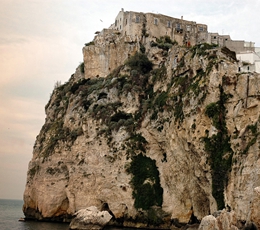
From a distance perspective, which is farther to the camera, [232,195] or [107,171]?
[107,171]

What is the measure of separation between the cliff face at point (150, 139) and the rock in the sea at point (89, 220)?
4648 millimetres

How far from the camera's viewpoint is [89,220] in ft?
132

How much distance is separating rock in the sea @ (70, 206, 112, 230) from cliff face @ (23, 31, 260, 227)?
15.2ft

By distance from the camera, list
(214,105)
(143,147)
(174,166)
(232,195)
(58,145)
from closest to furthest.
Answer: (232,195)
(214,105)
(174,166)
(143,147)
(58,145)

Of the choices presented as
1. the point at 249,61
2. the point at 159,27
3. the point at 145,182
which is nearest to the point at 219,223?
the point at 145,182

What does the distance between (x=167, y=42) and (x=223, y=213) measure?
3291cm

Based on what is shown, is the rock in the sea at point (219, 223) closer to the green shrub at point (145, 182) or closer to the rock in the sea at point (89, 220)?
the rock in the sea at point (89, 220)

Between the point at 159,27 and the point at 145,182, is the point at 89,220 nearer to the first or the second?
the point at 145,182

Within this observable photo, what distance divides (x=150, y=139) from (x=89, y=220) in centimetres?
1049

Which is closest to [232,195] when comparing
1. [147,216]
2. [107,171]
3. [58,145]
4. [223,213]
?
[223,213]

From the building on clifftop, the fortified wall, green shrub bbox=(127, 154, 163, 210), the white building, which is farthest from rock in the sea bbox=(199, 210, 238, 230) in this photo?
the building on clifftop

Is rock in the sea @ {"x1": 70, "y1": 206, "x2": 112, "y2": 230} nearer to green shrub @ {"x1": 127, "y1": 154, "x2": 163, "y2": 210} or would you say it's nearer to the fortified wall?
green shrub @ {"x1": 127, "y1": 154, "x2": 163, "y2": 210}

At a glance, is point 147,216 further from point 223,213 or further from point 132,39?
point 132,39

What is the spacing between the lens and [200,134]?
1515 inches
